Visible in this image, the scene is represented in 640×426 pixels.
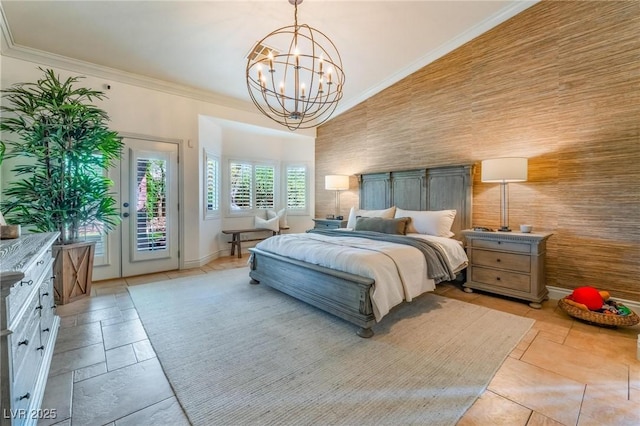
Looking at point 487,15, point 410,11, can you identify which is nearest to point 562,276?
point 487,15

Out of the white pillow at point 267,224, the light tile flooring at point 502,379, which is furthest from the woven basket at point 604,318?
the white pillow at point 267,224

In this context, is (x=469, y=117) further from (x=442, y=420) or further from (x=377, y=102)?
(x=442, y=420)

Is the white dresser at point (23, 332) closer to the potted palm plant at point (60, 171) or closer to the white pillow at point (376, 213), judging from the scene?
the potted palm plant at point (60, 171)

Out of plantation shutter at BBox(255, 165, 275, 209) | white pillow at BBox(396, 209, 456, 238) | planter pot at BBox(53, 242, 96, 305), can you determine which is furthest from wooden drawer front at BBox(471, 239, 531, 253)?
planter pot at BBox(53, 242, 96, 305)

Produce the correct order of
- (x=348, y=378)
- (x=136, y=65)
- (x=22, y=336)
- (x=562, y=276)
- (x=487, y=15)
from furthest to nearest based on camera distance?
1. (x=136, y=65)
2. (x=487, y=15)
3. (x=562, y=276)
4. (x=348, y=378)
5. (x=22, y=336)

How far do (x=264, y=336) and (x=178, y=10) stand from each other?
139 inches

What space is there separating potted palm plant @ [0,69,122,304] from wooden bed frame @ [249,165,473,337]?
79.6 inches

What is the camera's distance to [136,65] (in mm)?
3875

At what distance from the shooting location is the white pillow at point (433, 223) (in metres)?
3.84

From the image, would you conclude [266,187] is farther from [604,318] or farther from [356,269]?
[604,318]

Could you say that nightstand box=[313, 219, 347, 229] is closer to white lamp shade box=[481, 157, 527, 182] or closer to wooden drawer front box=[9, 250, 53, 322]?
white lamp shade box=[481, 157, 527, 182]

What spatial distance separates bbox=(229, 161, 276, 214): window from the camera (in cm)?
616

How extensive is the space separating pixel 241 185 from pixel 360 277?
4.55 meters

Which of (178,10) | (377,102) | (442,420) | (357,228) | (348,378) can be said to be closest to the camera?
(442,420)
